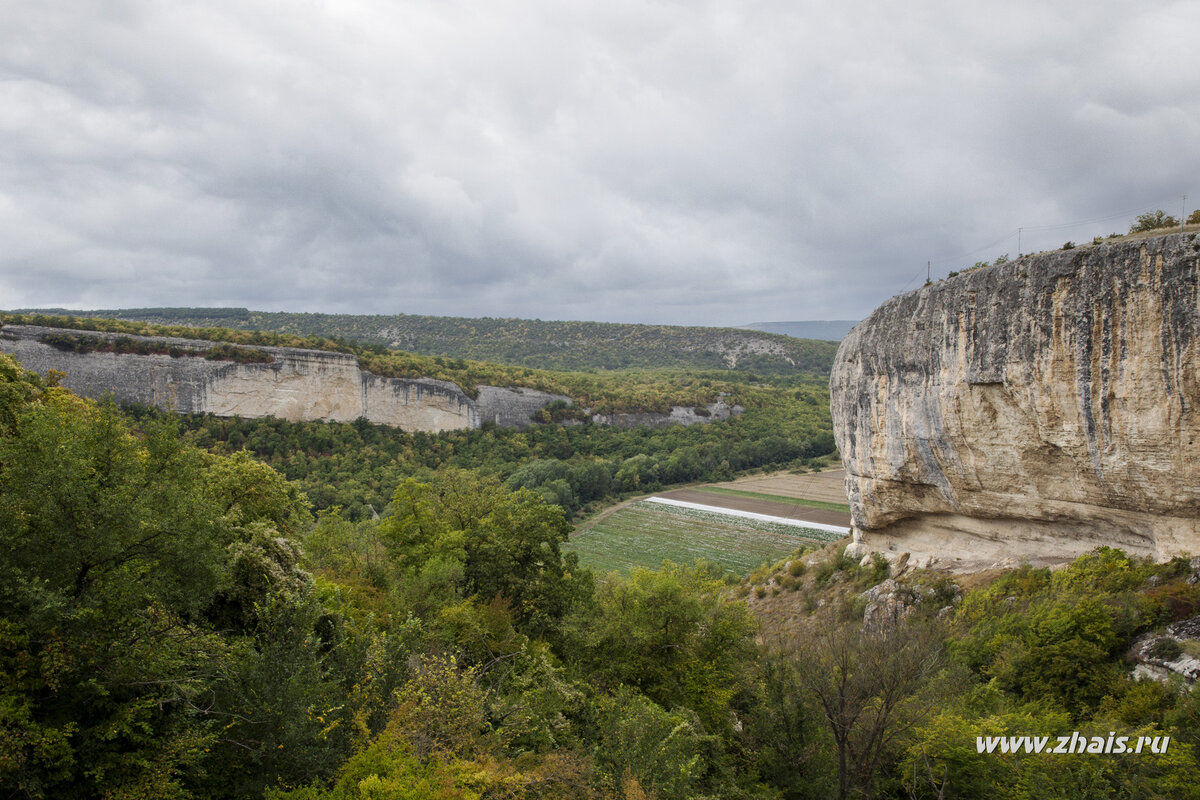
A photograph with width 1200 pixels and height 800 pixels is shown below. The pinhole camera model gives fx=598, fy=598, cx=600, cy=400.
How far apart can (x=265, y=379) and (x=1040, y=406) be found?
50.7m

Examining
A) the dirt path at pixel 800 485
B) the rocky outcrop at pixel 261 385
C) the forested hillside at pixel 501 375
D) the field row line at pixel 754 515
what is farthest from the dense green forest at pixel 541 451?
the field row line at pixel 754 515

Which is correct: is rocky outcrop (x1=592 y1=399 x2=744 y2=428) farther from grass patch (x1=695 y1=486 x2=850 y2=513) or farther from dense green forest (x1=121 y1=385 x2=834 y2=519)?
grass patch (x1=695 y1=486 x2=850 y2=513)

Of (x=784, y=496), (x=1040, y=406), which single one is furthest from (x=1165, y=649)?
(x=784, y=496)

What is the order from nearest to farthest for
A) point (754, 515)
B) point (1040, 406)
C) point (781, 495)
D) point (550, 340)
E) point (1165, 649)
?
point (1165, 649)
point (1040, 406)
point (754, 515)
point (781, 495)
point (550, 340)

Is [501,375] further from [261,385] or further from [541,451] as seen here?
[261,385]

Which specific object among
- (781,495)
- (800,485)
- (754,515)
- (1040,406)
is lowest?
(754,515)

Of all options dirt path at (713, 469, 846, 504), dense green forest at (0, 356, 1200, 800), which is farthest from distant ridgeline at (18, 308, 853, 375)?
dense green forest at (0, 356, 1200, 800)

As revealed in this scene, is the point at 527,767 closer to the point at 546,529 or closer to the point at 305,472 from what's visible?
the point at 546,529

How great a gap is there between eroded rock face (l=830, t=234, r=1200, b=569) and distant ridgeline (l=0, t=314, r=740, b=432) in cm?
3835

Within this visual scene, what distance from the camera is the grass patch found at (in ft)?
167

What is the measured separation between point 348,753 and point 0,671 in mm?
3831

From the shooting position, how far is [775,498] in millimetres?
55000

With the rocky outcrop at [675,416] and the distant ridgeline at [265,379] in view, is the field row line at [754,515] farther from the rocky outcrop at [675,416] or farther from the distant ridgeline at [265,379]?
the distant ridgeline at [265,379]

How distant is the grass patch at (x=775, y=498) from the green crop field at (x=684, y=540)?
6.51m
